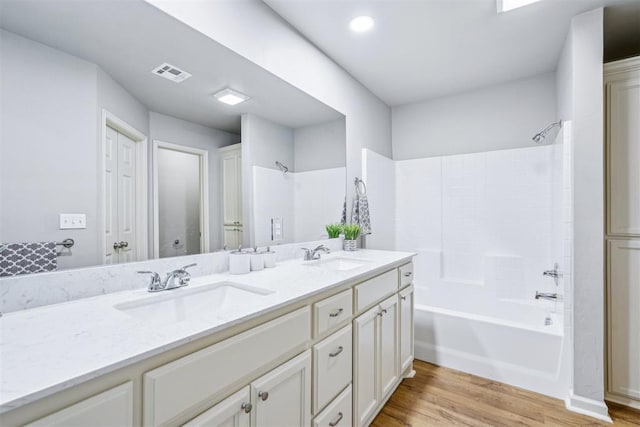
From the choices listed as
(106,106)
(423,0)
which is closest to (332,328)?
(106,106)

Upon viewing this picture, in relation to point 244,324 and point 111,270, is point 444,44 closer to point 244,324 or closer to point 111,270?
point 244,324

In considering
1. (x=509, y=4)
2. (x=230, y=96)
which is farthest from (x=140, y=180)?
(x=509, y=4)

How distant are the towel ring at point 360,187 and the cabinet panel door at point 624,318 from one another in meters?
1.71

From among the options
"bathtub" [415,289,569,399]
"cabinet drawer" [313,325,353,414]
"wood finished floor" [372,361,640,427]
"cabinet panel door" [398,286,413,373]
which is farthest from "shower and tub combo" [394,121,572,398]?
"cabinet drawer" [313,325,353,414]

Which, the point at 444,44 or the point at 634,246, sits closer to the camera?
the point at 634,246

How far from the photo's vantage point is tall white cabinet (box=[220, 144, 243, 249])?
5.29ft

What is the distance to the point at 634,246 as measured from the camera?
1.85 m

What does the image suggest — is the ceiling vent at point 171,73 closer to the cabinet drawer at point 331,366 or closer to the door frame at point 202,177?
the door frame at point 202,177

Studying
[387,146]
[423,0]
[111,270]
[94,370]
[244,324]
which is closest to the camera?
[94,370]

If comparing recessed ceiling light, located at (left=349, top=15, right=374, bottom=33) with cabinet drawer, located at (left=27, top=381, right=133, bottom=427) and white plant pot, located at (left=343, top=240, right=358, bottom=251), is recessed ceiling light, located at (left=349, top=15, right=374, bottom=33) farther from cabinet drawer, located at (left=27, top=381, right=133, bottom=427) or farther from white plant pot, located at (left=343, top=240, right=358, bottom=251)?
cabinet drawer, located at (left=27, top=381, right=133, bottom=427)

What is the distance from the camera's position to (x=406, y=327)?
2.09m

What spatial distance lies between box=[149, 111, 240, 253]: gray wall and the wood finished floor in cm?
148

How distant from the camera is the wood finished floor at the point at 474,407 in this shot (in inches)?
68.9

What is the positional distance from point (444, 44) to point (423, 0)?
55 centimetres
